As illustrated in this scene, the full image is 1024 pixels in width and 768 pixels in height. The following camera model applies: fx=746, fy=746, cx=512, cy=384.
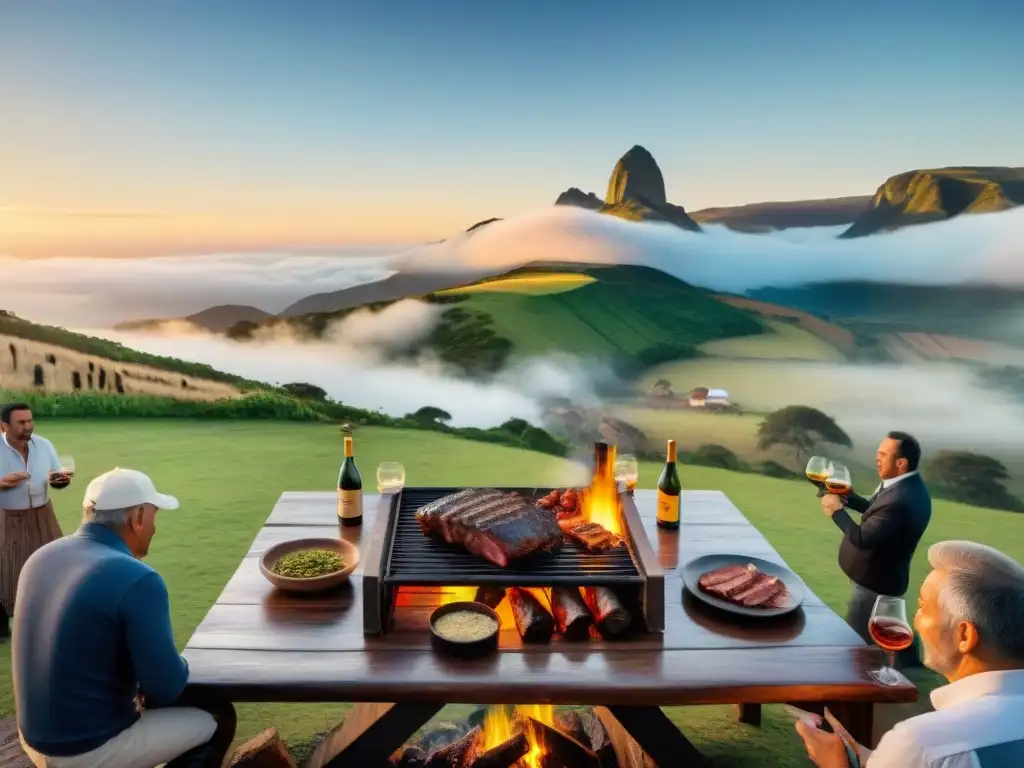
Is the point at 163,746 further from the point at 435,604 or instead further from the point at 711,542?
the point at 711,542

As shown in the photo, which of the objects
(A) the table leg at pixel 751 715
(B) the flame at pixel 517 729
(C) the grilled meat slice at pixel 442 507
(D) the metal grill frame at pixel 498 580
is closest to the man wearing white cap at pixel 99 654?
(D) the metal grill frame at pixel 498 580

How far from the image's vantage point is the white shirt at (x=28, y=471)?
413cm

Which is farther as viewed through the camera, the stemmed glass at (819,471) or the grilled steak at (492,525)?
the stemmed glass at (819,471)

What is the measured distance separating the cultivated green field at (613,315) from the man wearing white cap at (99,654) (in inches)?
310

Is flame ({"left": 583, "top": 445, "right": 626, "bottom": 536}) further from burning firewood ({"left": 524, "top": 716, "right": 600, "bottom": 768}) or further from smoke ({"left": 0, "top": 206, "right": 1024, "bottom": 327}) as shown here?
smoke ({"left": 0, "top": 206, "right": 1024, "bottom": 327})

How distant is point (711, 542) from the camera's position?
10.8 ft

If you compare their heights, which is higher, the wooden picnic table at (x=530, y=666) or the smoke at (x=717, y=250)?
the smoke at (x=717, y=250)

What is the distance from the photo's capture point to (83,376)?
31.1 feet

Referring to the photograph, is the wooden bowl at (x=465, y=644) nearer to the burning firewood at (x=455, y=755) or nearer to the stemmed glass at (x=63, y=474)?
the burning firewood at (x=455, y=755)

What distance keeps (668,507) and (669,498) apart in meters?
0.04

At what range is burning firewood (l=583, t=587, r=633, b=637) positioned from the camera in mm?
2572

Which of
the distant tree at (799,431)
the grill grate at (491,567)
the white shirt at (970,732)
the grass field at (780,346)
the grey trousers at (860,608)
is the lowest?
the distant tree at (799,431)

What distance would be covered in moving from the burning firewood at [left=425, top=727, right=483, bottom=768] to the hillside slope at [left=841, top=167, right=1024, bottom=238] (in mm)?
8216

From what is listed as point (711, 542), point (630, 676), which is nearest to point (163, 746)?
point (630, 676)
